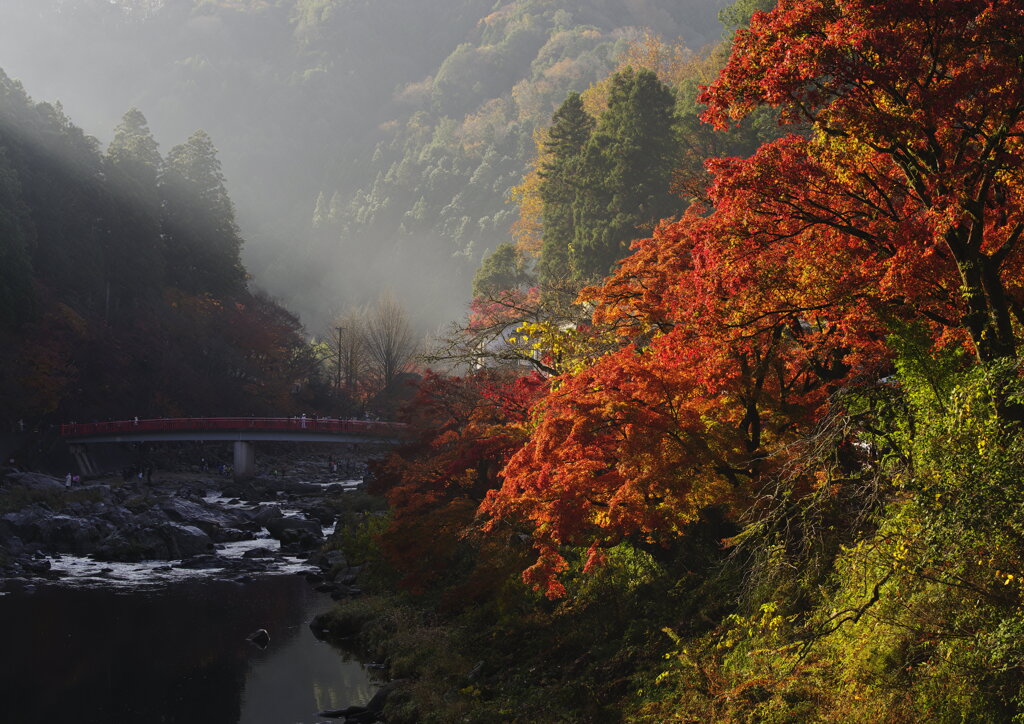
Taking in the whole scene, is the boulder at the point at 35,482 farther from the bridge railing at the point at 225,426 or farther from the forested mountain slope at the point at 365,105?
the forested mountain slope at the point at 365,105

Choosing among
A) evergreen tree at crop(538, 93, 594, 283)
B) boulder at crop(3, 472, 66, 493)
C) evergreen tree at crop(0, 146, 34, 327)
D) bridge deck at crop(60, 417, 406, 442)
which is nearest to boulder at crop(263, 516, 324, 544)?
boulder at crop(3, 472, 66, 493)

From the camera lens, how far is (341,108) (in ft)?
589

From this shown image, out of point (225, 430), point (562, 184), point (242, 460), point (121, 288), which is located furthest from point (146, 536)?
point (121, 288)

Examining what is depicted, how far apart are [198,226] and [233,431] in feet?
70.8

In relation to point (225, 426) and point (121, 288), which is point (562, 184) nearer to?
point (225, 426)

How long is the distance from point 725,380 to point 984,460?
5.43 meters

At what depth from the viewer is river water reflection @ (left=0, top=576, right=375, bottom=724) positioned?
54.0 feet

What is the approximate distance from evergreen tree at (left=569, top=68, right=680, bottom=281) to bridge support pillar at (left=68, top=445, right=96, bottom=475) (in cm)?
2951

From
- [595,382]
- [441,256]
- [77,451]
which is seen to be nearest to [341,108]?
[441,256]

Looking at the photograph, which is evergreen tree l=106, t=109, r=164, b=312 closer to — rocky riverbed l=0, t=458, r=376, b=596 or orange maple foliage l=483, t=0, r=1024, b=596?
rocky riverbed l=0, t=458, r=376, b=596

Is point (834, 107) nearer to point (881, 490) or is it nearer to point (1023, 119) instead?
point (1023, 119)

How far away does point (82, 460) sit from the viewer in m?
49.3

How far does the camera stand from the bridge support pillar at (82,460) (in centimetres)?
4888

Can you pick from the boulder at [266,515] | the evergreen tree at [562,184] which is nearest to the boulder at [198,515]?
the boulder at [266,515]
